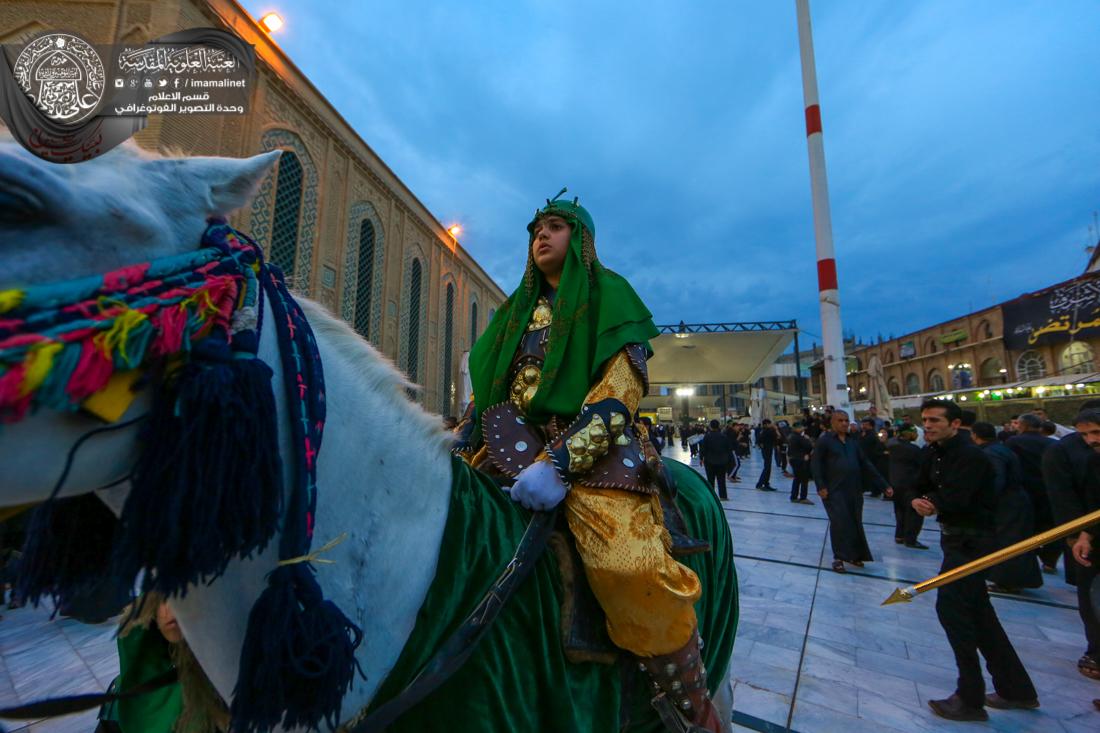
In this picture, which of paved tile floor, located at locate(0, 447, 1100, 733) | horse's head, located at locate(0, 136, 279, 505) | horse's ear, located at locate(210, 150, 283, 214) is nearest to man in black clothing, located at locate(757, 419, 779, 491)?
paved tile floor, located at locate(0, 447, 1100, 733)

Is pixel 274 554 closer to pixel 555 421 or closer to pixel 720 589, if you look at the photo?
pixel 555 421

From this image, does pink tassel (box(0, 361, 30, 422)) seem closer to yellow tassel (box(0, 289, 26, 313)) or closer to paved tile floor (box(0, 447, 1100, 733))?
yellow tassel (box(0, 289, 26, 313))

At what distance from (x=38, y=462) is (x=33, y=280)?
21 centimetres

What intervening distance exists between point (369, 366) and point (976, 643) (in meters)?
3.89

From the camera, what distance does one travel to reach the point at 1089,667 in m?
3.26

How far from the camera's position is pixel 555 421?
1549mm

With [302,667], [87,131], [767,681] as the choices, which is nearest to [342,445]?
[302,667]

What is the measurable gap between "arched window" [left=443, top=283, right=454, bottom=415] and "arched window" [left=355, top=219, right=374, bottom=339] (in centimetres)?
550

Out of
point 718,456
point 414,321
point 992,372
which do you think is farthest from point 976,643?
point 992,372

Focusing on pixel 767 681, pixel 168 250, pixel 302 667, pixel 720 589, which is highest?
pixel 168 250

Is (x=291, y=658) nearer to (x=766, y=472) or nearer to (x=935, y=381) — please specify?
A: (x=766, y=472)

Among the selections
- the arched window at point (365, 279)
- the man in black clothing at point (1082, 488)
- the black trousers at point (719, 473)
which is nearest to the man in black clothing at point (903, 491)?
the man in black clothing at point (1082, 488)

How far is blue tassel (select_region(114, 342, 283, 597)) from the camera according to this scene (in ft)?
2.06

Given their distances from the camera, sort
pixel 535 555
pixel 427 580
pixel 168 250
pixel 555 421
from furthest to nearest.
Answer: pixel 555 421 → pixel 535 555 → pixel 427 580 → pixel 168 250
